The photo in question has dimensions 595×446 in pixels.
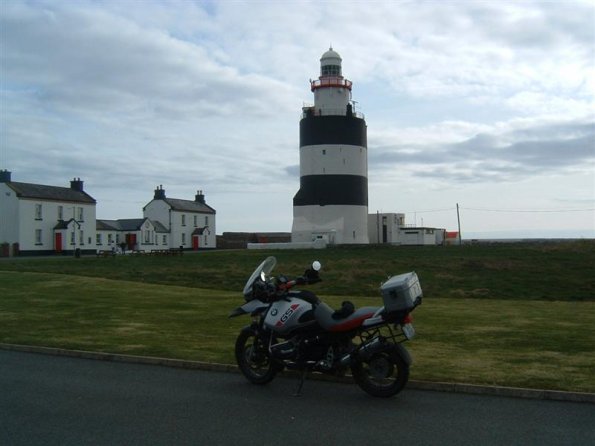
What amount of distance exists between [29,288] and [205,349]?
14.2 m

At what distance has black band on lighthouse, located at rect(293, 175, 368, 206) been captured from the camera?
178 feet

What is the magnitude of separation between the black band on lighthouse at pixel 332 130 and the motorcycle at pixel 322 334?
45.8 metres

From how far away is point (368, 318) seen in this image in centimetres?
812

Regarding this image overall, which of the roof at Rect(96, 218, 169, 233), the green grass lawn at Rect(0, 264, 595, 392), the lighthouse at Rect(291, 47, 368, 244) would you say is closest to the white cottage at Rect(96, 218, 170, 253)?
the roof at Rect(96, 218, 169, 233)

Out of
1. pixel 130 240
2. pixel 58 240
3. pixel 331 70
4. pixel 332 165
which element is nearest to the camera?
pixel 332 165

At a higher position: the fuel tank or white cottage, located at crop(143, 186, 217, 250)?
white cottage, located at crop(143, 186, 217, 250)

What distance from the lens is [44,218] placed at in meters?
59.2

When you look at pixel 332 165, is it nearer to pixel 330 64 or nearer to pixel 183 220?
pixel 330 64

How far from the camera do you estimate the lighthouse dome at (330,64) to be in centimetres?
5600

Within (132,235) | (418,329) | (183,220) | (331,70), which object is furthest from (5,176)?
(418,329)

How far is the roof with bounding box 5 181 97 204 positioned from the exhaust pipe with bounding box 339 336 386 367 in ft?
178

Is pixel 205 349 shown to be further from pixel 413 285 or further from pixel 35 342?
pixel 413 285

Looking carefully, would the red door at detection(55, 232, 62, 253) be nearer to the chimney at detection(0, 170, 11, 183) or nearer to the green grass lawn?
the chimney at detection(0, 170, 11, 183)

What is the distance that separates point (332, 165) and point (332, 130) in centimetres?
287
